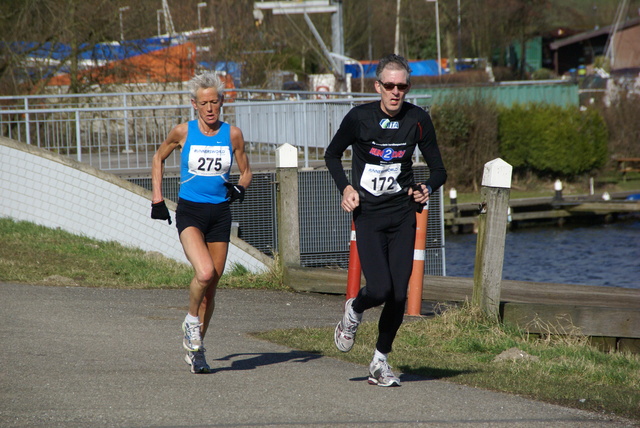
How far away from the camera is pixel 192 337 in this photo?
6.12 m

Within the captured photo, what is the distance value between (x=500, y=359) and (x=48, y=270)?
19.8 ft

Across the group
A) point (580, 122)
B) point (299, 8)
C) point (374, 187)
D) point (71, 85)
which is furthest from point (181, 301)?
point (580, 122)

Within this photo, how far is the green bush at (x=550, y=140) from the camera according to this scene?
45.6 m

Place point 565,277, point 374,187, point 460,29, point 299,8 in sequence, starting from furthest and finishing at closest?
point 460,29
point 299,8
point 565,277
point 374,187

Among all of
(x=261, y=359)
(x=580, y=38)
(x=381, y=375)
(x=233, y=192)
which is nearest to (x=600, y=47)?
(x=580, y=38)

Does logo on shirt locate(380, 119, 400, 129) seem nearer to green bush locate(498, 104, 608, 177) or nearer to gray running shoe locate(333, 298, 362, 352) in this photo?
→ gray running shoe locate(333, 298, 362, 352)

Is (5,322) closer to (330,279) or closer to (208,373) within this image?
(208,373)

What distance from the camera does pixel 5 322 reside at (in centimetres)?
772

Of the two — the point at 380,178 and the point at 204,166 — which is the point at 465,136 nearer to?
the point at 204,166

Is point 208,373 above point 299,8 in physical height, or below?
below

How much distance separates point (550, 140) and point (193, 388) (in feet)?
139

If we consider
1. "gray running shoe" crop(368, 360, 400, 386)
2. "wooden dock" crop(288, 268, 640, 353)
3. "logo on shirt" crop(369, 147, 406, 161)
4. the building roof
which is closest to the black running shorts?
"logo on shirt" crop(369, 147, 406, 161)

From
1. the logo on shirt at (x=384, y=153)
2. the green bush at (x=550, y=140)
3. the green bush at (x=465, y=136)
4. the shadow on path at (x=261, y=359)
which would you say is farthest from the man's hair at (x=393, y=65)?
the green bush at (x=550, y=140)

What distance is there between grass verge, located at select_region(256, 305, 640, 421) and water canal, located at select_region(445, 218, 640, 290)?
22123 mm
